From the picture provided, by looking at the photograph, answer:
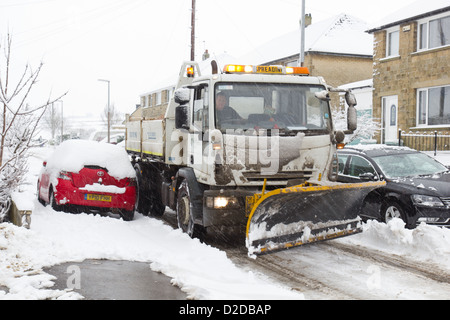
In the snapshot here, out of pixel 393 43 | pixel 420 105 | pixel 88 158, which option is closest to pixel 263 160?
pixel 88 158

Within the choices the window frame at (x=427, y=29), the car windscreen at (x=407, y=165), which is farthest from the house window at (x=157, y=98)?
the car windscreen at (x=407, y=165)

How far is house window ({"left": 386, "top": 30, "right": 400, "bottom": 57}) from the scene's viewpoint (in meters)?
22.5

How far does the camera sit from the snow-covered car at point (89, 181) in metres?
A: 9.23

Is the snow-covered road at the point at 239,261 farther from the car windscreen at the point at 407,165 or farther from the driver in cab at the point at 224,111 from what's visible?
the driver in cab at the point at 224,111

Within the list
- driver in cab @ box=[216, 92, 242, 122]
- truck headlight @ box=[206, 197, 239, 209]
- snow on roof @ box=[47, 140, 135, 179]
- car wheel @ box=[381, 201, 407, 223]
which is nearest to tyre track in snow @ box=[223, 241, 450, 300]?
truck headlight @ box=[206, 197, 239, 209]

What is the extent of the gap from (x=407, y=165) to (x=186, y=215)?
452 cm

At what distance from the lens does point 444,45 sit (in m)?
19.9

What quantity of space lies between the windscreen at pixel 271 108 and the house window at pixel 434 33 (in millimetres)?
14863

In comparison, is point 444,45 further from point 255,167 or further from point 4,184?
point 4,184

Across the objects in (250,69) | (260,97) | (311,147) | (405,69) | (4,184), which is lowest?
(4,184)

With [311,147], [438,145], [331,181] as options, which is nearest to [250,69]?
[311,147]

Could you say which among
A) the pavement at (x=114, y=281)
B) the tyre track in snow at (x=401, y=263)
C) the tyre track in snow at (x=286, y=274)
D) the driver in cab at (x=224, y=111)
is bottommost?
the tyre track in snow at (x=286, y=274)

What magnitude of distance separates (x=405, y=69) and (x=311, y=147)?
16.5 meters

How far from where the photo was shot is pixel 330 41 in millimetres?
33281
